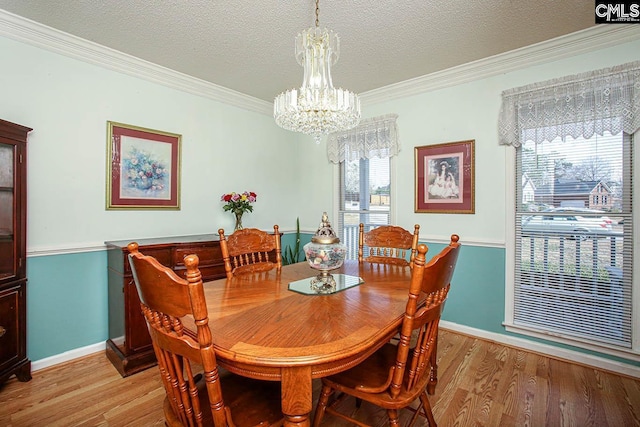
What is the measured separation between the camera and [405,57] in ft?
8.87

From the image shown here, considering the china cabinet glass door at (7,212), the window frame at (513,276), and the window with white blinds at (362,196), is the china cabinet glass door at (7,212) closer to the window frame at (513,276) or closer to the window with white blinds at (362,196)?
the window with white blinds at (362,196)

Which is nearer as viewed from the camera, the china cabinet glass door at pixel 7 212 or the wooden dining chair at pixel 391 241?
the china cabinet glass door at pixel 7 212

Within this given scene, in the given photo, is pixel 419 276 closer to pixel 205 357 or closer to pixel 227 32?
pixel 205 357

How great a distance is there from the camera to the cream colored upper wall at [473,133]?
2.62 m

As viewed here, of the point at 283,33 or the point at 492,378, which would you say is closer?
the point at 492,378

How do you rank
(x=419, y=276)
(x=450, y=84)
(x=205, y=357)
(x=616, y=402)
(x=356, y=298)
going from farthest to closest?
1. (x=450, y=84)
2. (x=616, y=402)
3. (x=356, y=298)
4. (x=419, y=276)
5. (x=205, y=357)

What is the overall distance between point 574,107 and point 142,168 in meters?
3.65

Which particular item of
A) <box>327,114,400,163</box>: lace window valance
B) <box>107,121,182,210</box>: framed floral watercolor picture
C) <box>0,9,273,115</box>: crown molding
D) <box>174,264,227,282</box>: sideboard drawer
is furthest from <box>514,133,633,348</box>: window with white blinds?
<box>107,121,182,210</box>: framed floral watercolor picture

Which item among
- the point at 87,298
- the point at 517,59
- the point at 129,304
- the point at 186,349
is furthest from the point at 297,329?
the point at 517,59

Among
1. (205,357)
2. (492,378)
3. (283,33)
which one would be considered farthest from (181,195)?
(492,378)

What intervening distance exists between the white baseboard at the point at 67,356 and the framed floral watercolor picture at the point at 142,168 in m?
1.16

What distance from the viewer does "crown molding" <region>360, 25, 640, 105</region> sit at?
226 centimetres

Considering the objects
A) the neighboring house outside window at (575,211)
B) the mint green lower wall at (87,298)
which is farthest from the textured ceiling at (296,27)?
the mint green lower wall at (87,298)

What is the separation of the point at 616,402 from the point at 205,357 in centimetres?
253
